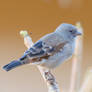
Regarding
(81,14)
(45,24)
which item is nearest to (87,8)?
(81,14)

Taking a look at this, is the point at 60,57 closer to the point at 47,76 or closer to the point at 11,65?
the point at 47,76

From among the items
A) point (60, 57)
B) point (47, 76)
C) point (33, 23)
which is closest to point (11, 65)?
point (47, 76)

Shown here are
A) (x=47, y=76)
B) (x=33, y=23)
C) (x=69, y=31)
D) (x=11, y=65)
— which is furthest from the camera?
(x=33, y=23)

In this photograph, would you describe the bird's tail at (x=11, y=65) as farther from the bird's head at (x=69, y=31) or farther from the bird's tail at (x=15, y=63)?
the bird's head at (x=69, y=31)

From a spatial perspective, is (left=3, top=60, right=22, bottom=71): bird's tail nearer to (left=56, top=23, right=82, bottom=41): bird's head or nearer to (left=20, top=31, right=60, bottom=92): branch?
(left=20, top=31, right=60, bottom=92): branch

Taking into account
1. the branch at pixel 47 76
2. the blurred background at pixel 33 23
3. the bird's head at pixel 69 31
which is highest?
the blurred background at pixel 33 23

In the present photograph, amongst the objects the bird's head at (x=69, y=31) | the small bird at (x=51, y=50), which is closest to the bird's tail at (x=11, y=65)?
the small bird at (x=51, y=50)
